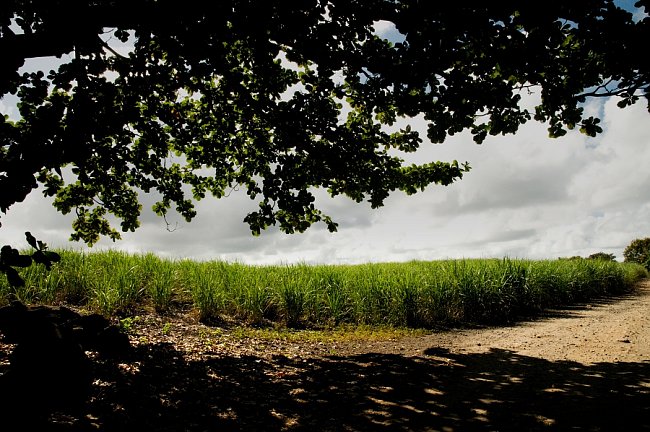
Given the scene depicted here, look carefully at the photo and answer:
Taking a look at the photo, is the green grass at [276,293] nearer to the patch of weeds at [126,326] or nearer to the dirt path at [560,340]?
the dirt path at [560,340]

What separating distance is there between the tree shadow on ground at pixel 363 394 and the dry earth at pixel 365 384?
0.01 metres

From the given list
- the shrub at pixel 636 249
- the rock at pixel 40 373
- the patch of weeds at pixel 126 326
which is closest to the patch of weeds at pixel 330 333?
the patch of weeds at pixel 126 326

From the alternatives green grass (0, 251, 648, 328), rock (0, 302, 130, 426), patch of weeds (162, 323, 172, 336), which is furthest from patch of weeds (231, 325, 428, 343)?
rock (0, 302, 130, 426)

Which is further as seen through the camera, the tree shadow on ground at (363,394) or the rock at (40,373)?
the tree shadow on ground at (363,394)

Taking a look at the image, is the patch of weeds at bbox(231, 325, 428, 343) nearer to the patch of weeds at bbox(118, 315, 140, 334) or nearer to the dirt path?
the dirt path

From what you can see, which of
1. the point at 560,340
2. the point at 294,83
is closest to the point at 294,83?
the point at 294,83

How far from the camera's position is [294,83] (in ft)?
24.2

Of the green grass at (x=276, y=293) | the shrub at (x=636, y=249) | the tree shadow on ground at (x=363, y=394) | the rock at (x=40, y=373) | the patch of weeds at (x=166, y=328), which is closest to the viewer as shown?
the rock at (x=40, y=373)

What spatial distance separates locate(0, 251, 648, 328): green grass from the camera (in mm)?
9578

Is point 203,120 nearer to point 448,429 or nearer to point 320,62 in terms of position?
point 320,62

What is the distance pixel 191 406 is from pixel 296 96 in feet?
14.7

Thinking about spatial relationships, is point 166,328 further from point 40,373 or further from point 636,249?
point 636,249

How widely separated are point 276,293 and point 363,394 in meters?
5.59

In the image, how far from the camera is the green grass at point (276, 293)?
9578mm
